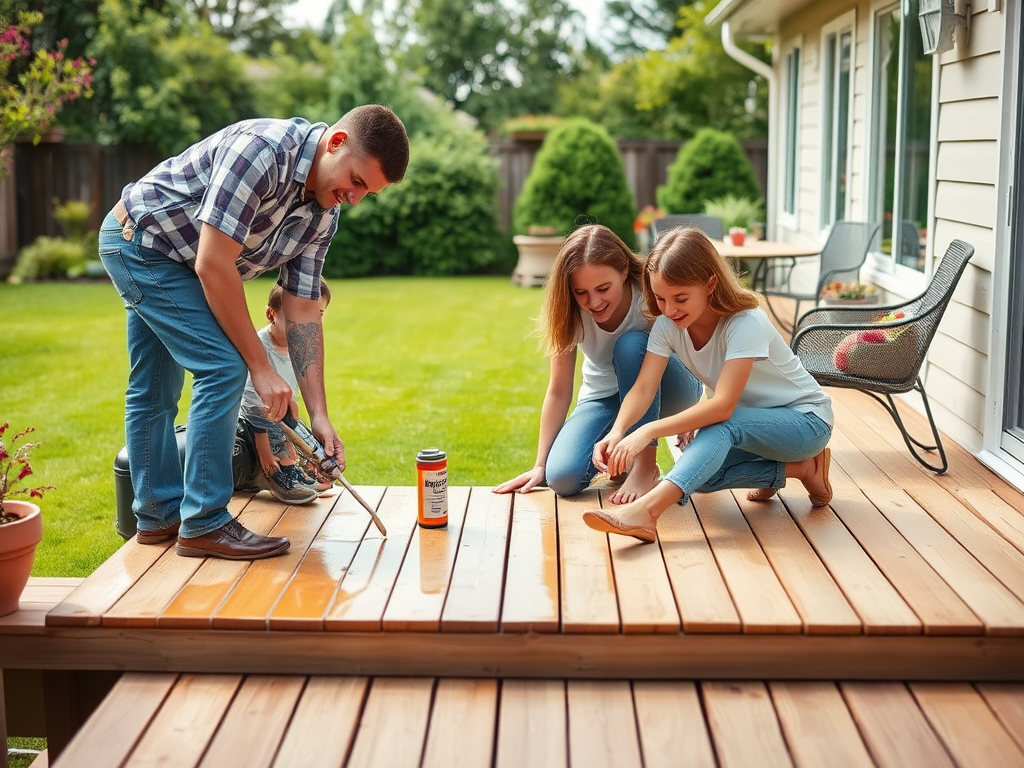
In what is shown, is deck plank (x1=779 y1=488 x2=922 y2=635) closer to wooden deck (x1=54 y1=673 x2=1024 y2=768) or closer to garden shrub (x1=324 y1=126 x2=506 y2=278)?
wooden deck (x1=54 y1=673 x2=1024 y2=768)

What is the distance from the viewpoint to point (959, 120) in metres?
4.39

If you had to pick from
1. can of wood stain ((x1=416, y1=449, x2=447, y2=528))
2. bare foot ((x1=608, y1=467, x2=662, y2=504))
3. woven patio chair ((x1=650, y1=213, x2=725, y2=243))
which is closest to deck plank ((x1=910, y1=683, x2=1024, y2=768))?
bare foot ((x1=608, y1=467, x2=662, y2=504))

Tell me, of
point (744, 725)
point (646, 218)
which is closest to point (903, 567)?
point (744, 725)

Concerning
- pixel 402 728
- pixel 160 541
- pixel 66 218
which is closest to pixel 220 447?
pixel 160 541

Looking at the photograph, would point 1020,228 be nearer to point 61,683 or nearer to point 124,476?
point 124,476

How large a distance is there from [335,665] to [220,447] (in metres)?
0.69

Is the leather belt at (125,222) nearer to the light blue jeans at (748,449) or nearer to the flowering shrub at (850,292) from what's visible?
the light blue jeans at (748,449)

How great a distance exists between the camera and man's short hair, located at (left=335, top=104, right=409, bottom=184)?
273cm

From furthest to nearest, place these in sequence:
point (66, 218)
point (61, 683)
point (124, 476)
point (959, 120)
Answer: point (66, 218) → point (959, 120) → point (124, 476) → point (61, 683)

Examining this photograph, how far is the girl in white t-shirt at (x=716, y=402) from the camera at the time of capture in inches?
118

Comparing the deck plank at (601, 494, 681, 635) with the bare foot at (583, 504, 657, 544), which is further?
the bare foot at (583, 504, 657, 544)

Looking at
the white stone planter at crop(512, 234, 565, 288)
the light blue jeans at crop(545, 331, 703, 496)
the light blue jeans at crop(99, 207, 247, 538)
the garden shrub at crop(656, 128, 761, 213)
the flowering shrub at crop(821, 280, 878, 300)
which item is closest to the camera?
the light blue jeans at crop(99, 207, 247, 538)

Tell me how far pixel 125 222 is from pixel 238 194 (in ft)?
1.24

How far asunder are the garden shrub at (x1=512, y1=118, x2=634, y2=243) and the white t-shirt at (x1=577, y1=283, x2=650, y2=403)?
8360mm
